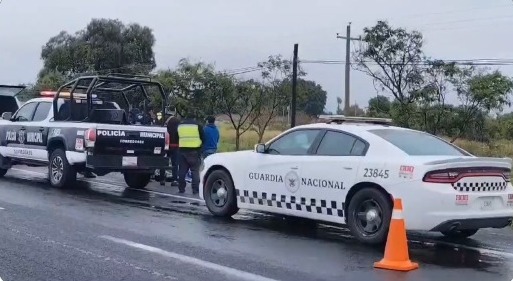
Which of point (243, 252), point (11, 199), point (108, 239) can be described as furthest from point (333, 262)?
point (11, 199)

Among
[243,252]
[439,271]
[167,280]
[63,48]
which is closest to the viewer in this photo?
[167,280]

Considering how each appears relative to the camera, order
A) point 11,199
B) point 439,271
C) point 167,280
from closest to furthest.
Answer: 1. point 167,280
2. point 439,271
3. point 11,199

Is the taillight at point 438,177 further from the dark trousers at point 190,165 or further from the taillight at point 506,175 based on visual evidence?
the dark trousers at point 190,165

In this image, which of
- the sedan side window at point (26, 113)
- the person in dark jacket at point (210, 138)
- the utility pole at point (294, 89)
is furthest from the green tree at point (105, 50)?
the person in dark jacket at point (210, 138)

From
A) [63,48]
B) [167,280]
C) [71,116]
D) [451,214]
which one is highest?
[63,48]

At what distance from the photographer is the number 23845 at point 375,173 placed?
8320 millimetres

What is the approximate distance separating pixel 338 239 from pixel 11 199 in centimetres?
589

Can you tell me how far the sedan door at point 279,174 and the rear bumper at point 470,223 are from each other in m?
2.00

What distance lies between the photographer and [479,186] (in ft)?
27.1

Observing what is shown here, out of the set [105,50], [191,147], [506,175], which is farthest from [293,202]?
[105,50]

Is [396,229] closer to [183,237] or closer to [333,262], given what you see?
[333,262]

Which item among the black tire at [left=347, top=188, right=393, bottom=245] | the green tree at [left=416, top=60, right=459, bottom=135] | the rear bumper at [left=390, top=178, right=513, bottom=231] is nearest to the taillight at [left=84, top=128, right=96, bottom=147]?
the black tire at [left=347, top=188, right=393, bottom=245]

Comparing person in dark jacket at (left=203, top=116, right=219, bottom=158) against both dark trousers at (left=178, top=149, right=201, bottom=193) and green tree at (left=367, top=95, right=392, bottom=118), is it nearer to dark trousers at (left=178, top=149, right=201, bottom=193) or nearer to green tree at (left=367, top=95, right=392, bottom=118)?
dark trousers at (left=178, top=149, right=201, bottom=193)

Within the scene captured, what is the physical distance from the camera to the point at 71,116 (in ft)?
47.3
